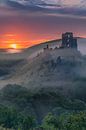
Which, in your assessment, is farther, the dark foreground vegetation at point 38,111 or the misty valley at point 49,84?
the misty valley at point 49,84

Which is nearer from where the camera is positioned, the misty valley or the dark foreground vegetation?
the dark foreground vegetation

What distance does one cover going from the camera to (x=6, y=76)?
368ft

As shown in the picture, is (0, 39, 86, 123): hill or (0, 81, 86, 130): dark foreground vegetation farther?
(0, 39, 86, 123): hill

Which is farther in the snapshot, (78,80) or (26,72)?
(26,72)

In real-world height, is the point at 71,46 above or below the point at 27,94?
above

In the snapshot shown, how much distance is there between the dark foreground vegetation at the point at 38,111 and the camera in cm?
3528

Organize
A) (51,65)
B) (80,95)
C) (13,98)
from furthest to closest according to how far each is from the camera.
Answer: (51,65)
(80,95)
(13,98)

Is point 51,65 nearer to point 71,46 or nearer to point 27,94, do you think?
point 71,46

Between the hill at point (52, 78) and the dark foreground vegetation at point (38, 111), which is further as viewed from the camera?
the hill at point (52, 78)

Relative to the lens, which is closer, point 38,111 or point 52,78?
point 38,111

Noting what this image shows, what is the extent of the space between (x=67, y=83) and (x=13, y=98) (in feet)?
125

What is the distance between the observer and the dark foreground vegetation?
116 feet

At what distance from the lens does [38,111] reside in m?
75.6

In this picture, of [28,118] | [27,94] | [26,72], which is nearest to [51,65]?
[26,72]
